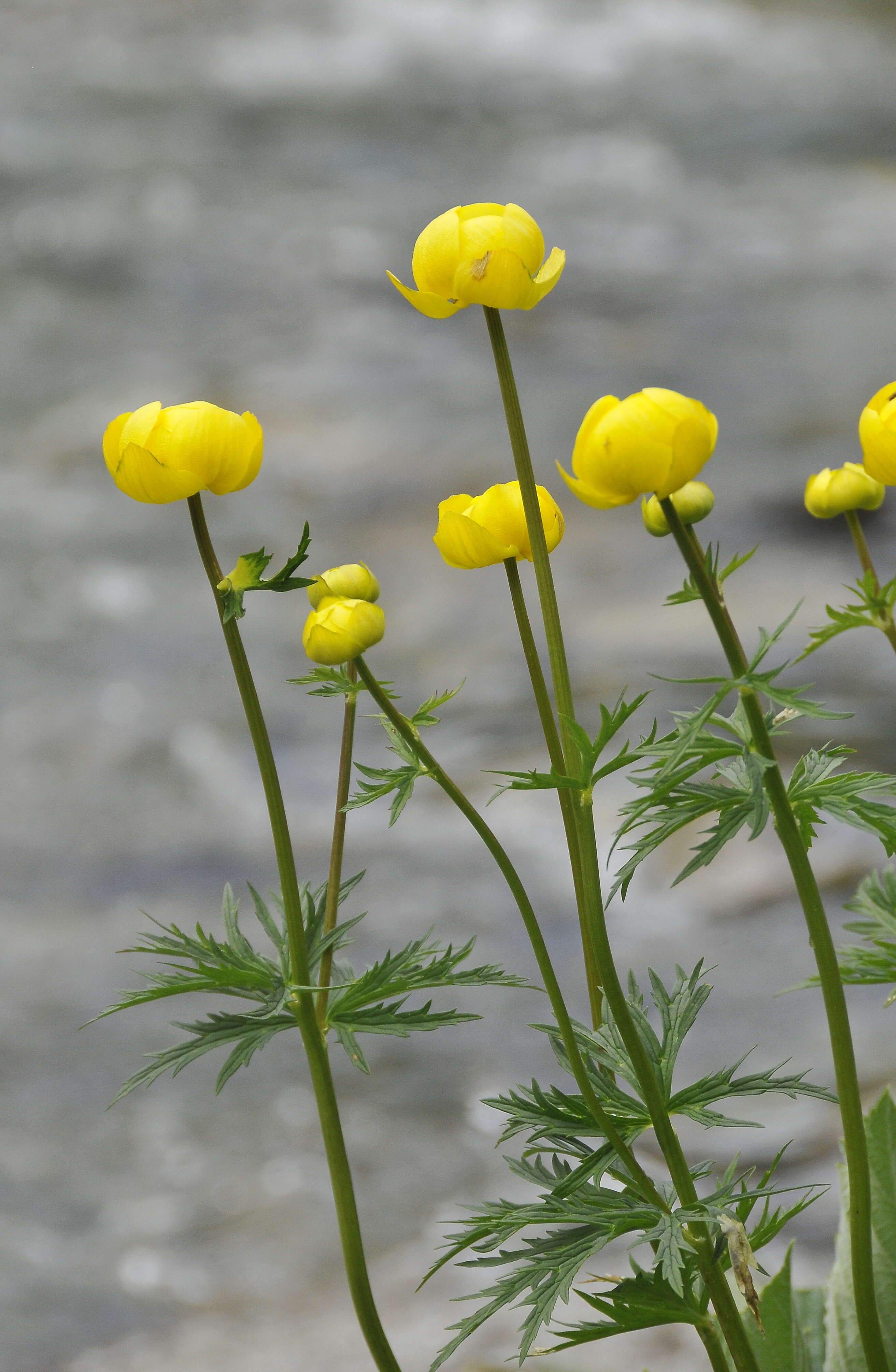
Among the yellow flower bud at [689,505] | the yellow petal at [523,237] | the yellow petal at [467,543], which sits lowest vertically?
the yellow flower bud at [689,505]

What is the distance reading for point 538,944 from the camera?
0.40m

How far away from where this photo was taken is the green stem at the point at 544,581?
1.17 ft

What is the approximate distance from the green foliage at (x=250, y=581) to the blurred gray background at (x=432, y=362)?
3.04 feet

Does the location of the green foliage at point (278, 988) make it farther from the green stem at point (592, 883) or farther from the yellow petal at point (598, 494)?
the yellow petal at point (598, 494)

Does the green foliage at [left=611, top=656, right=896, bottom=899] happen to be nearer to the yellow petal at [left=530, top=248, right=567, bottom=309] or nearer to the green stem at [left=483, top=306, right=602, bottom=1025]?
the green stem at [left=483, top=306, right=602, bottom=1025]

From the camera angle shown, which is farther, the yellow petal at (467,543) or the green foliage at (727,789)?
the yellow petal at (467,543)

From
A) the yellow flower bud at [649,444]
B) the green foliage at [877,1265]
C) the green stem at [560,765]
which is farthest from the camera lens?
the green foliage at [877,1265]

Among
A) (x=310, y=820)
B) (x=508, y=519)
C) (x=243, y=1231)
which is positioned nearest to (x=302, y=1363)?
(x=243, y=1231)

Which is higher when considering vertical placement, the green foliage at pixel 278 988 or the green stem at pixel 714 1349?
the green foliage at pixel 278 988

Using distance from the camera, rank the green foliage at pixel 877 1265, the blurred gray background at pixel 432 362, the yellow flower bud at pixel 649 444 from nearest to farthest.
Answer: the yellow flower bud at pixel 649 444
the green foliage at pixel 877 1265
the blurred gray background at pixel 432 362

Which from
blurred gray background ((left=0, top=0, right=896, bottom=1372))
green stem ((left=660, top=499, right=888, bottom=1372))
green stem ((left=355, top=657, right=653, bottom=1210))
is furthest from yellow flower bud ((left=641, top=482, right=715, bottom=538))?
blurred gray background ((left=0, top=0, right=896, bottom=1372))

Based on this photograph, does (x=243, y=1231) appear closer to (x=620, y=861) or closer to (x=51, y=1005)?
(x=51, y=1005)

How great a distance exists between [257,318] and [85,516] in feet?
1.34

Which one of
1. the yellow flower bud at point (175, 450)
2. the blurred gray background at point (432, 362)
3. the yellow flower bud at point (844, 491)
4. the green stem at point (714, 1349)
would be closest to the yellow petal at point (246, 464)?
the yellow flower bud at point (175, 450)
